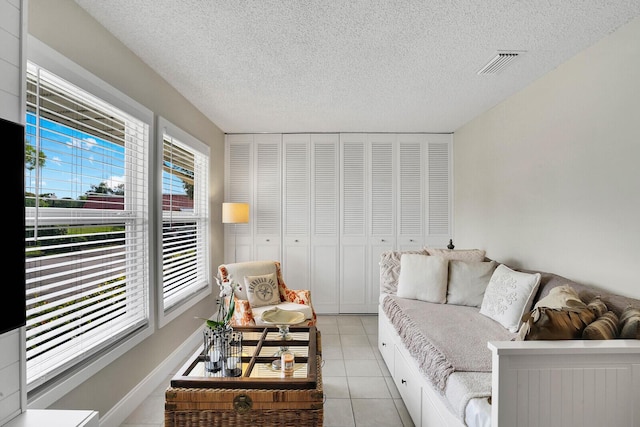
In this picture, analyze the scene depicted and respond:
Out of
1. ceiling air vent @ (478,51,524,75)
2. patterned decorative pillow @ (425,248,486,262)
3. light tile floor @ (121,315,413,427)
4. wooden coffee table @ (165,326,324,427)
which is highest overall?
ceiling air vent @ (478,51,524,75)

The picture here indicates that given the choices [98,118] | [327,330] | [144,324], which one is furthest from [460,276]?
[98,118]

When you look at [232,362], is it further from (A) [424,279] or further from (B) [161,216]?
(A) [424,279]

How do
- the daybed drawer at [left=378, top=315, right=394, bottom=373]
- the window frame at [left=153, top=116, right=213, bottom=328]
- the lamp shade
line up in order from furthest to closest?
the lamp shade → the daybed drawer at [left=378, top=315, right=394, bottom=373] → the window frame at [left=153, top=116, right=213, bottom=328]

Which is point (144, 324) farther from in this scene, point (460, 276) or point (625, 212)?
point (625, 212)

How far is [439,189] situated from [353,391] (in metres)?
2.99

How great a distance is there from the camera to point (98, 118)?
82.7 inches

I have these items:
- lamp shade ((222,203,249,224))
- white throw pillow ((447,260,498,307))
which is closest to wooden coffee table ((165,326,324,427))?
white throw pillow ((447,260,498,307))

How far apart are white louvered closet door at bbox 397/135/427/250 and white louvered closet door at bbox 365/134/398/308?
0.09 meters

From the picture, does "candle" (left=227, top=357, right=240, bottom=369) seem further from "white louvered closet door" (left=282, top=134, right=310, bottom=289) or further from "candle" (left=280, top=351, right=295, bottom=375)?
"white louvered closet door" (left=282, top=134, right=310, bottom=289)

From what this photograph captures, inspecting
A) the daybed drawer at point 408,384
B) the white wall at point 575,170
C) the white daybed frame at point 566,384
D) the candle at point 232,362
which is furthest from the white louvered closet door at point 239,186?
the white daybed frame at point 566,384

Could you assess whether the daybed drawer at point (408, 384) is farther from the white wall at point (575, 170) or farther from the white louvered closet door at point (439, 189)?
the white louvered closet door at point (439, 189)

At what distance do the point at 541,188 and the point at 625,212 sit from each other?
0.78 meters

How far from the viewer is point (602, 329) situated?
1.47 metres

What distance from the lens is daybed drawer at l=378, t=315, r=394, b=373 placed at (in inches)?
115
